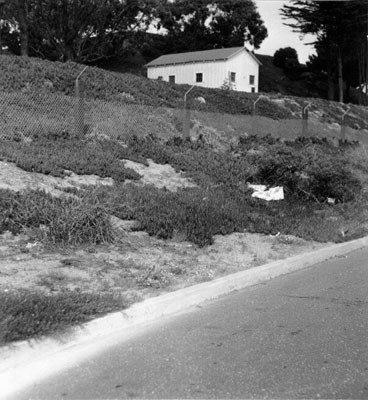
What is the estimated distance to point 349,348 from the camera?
4746 millimetres

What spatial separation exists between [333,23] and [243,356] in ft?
165

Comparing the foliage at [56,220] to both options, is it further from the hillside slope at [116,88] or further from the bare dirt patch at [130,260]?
the hillside slope at [116,88]

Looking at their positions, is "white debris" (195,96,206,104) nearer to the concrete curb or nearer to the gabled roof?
the concrete curb

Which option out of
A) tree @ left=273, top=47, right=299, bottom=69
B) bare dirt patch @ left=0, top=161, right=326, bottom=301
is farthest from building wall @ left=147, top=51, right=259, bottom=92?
bare dirt patch @ left=0, top=161, right=326, bottom=301

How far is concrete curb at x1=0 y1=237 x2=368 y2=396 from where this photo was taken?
416cm

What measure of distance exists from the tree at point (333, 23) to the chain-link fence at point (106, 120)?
106 feet

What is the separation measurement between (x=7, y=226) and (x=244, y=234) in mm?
3938

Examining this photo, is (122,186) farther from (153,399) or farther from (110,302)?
(153,399)

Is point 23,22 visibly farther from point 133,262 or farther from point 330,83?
point 133,262

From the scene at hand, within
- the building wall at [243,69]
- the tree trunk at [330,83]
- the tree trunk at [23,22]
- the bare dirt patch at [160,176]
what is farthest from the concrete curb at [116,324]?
the tree trunk at [330,83]

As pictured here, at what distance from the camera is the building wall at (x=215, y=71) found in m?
44.7

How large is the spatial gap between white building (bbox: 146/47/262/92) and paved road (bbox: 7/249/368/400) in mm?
39008

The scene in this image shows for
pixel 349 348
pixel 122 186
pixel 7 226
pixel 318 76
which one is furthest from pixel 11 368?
pixel 318 76

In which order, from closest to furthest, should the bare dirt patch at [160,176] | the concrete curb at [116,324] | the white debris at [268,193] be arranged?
the concrete curb at [116,324], the bare dirt patch at [160,176], the white debris at [268,193]
